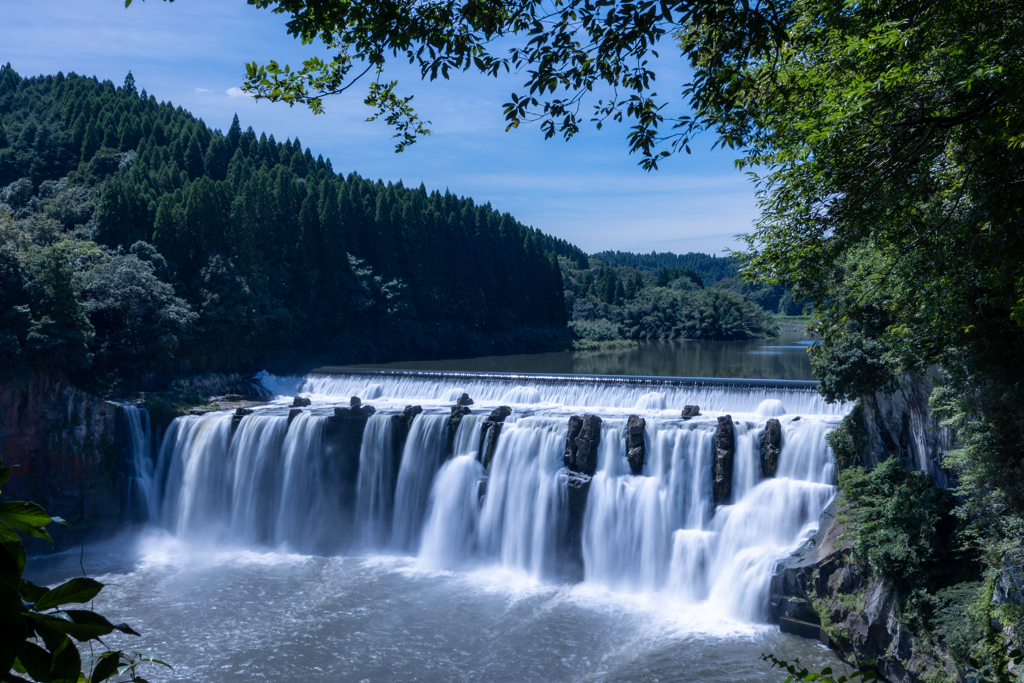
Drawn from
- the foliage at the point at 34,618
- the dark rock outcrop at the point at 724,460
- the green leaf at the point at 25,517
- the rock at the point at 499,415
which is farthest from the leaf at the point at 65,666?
the rock at the point at 499,415

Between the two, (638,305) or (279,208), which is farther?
(638,305)

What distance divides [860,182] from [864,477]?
849 centimetres

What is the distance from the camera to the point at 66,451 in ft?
73.2

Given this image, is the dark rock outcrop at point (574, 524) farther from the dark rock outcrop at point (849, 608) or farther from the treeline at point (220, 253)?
the treeline at point (220, 253)

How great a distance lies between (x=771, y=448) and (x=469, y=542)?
28.8 feet

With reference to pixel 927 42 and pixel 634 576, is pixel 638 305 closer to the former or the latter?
pixel 634 576

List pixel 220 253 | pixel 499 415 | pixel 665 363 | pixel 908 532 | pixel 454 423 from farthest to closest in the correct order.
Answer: pixel 665 363, pixel 220 253, pixel 454 423, pixel 499 415, pixel 908 532

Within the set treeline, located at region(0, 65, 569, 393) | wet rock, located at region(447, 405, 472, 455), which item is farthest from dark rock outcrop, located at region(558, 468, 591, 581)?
treeline, located at region(0, 65, 569, 393)

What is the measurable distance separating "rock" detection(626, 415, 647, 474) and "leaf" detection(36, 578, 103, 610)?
17.4 meters

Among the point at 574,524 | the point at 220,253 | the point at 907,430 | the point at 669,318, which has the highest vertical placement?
the point at 220,253

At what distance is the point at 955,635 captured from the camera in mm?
9812

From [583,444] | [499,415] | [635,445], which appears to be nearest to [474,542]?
[499,415]

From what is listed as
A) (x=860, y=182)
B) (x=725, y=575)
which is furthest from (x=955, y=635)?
(x=860, y=182)

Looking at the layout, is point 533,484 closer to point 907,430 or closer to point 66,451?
point 907,430
